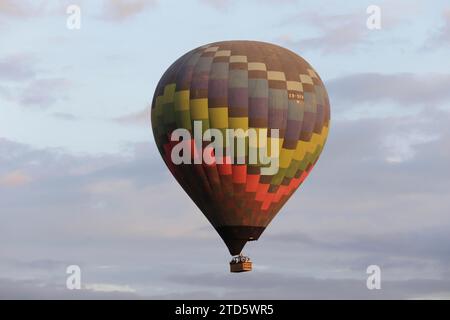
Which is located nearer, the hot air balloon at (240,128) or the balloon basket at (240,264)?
the hot air balloon at (240,128)

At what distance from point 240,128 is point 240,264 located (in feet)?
19.7

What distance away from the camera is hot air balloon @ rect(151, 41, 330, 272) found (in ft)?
160

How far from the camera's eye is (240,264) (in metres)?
49.7

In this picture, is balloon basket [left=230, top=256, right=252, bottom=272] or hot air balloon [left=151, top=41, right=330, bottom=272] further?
balloon basket [left=230, top=256, right=252, bottom=272]

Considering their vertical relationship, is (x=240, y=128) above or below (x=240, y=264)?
above

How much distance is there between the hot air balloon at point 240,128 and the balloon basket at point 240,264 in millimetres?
51

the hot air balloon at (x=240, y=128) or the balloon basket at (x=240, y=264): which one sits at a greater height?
the hot air balloon at (x=240, y=128)

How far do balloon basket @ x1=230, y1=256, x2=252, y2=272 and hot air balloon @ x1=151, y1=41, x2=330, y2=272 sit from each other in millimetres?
51

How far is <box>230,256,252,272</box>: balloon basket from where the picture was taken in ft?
163

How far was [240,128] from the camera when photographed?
160ft

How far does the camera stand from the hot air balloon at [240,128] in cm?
4875

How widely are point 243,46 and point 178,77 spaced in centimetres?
318

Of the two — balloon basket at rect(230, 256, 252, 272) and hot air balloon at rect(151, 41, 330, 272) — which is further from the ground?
hot air balloon at rect(151, 41, 330, 272)

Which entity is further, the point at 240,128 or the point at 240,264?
the point at 240,264
